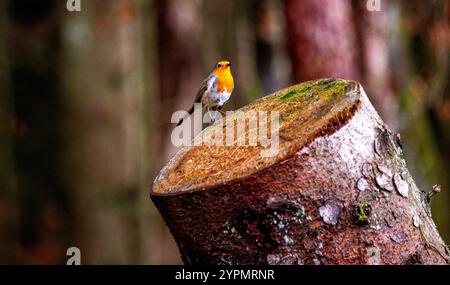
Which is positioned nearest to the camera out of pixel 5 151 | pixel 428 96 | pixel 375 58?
pixel 375 58

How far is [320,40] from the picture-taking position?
5273 mm

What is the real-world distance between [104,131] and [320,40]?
190cm

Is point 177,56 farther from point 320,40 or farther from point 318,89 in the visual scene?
point 318,89

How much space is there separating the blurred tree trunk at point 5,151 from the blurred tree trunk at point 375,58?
3600mm

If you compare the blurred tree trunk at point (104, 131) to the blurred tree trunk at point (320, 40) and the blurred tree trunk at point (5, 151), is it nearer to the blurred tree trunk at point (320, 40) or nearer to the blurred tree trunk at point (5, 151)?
the blurred tree trunk at point (320, 40)

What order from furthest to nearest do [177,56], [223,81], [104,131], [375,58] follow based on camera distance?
[177,56] → [375,58] → [104,131] → [223,81]

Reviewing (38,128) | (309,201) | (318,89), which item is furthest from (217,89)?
(38,128)

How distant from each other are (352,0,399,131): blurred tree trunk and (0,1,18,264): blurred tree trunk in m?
3.60

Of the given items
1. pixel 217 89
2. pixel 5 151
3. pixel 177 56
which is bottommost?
pixel 217 89

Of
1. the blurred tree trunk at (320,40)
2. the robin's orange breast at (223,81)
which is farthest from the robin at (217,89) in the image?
the blurred tree trunk at (320,40)

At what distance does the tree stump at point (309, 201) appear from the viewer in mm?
1892

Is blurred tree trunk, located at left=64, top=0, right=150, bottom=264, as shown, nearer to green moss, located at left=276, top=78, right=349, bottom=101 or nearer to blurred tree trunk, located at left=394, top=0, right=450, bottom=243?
green moss, located at left=276, top=78, right=349, bottom=101
